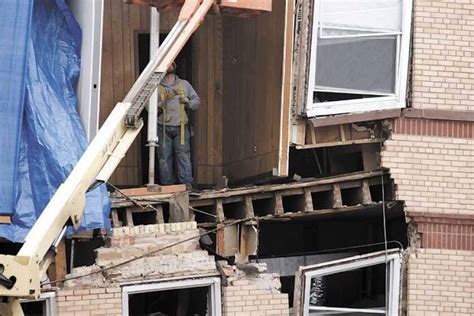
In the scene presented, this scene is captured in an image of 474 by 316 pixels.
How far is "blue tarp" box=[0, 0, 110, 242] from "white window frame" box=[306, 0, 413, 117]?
2.66 metres

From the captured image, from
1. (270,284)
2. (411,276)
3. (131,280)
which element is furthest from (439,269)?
(131,280)

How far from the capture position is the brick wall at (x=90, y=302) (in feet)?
51.8

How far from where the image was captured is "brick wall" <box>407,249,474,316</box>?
661 inches

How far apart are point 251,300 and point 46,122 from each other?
2978 mm

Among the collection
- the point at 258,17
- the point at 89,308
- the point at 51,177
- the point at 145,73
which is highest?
the point at 258,17

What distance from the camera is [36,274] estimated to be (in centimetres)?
1262

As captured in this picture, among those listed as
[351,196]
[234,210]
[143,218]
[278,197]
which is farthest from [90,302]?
[351,196]

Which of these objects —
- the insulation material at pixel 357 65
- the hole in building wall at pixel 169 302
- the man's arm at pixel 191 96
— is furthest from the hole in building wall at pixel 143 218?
the insulation material at pixel 357 65

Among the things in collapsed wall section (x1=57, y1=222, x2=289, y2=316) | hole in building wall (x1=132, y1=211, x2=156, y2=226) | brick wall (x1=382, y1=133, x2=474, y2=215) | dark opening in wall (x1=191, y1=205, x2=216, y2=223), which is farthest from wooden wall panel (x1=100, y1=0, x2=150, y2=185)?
brick wall (x1=382, y1=133, x2=474, y2=215)

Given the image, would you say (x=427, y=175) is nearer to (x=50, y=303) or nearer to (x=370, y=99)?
(x=370, y=99)

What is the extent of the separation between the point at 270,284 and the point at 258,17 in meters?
3.48

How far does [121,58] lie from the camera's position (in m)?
19.0

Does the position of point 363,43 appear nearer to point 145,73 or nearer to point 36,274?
point 145,73

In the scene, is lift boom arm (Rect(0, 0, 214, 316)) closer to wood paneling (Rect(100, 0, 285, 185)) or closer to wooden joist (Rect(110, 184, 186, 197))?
wooden joist (Rect(110, 184, 186, 197))
